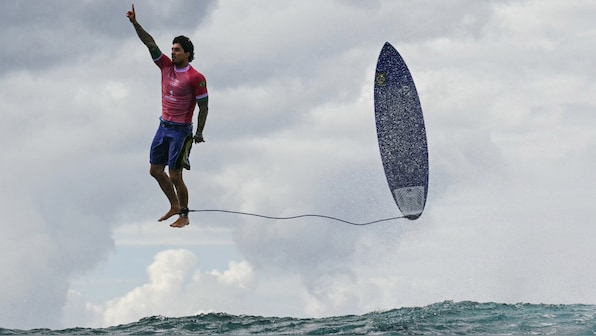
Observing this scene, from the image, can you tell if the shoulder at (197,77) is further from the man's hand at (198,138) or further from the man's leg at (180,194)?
the man's leg at (180,194)

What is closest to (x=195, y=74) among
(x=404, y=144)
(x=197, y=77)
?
(x=197, y=77)

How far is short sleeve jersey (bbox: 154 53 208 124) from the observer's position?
15516 millimetres

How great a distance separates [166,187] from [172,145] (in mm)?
1071

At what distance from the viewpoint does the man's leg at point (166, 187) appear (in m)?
16.3

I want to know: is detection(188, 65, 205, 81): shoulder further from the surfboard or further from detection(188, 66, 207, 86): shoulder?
the surfboard

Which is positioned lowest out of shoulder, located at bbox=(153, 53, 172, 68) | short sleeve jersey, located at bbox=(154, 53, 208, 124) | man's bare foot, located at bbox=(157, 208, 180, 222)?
man's bare foot, located at bbox=(157, 208, 180, 222)

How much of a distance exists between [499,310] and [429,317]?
8.59ft

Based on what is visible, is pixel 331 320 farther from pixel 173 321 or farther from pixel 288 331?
pixel 173 321

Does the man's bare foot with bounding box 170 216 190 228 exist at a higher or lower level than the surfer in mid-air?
lower

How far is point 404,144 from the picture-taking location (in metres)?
19.0

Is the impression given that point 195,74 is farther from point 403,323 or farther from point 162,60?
point 403,323

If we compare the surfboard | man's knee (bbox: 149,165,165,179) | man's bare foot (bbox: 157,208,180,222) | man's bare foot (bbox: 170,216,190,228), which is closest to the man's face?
man's knee (bbox: 149,165,165,179)

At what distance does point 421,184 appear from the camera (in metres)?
19.1

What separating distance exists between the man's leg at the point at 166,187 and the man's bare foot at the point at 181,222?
0.60 feet
